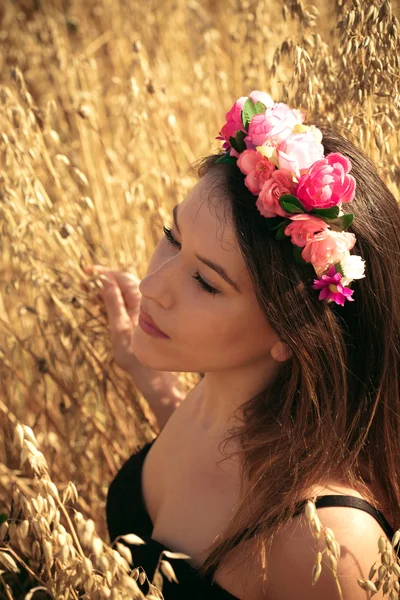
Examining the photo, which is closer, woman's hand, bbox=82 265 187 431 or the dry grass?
the dry grass

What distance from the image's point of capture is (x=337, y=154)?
3.84 feet

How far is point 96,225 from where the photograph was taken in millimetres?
2246

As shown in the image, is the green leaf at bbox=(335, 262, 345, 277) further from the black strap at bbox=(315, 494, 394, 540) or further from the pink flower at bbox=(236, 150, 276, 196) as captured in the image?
the black strap at bbox=(315, 494, 394, 540)

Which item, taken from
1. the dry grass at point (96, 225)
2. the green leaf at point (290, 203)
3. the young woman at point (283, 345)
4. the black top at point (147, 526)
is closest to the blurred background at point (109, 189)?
the dry grass at point (96, 225)

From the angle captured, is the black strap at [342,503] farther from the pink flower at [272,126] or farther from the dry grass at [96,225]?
the pink flower at [272,126]

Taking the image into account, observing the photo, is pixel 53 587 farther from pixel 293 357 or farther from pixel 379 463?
pixel 379 463

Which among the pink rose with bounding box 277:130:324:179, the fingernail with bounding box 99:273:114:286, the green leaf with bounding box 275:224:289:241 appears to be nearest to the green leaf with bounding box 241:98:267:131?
the pink rose with bounding box 277:130:324:179

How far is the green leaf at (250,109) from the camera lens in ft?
4.13

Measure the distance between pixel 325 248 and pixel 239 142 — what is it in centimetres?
28

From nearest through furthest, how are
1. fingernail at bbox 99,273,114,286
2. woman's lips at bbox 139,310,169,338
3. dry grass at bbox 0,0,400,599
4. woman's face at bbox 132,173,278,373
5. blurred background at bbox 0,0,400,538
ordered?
dry grass at bbox 0,0,400,599 < woman's face at bbox 132,173,278,373 < woman's lips at bbox 139,310,169,338 < blurred background at bbox 0,0,400,538 < fingernail at bbox 99,273,114,286

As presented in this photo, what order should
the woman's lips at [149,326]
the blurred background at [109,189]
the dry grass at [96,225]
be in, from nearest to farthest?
the dry grass at [96,225], the woman's lips at [149,326], the blurred background at [109,189]

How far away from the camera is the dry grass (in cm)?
110

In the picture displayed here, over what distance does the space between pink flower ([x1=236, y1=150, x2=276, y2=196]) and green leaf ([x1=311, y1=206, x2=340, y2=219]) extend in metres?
0.11

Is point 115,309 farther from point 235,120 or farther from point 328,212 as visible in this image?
point 328,212
